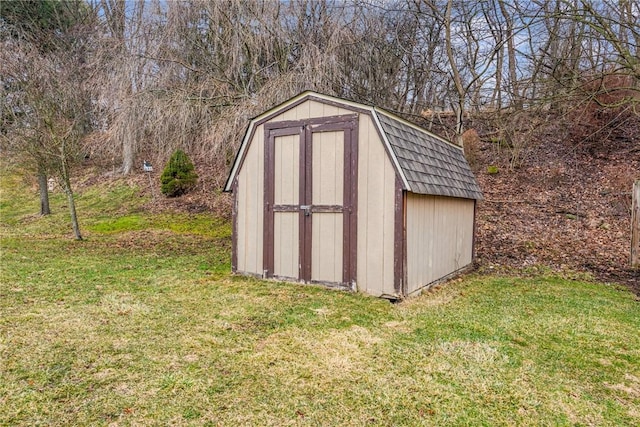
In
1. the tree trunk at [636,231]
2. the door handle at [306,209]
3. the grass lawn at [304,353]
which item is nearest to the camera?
the grass lawn at [304,353]

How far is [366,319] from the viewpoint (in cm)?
382

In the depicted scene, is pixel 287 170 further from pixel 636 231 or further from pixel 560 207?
pixel 560 207

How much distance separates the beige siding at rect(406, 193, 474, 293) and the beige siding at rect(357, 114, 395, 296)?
265 mm

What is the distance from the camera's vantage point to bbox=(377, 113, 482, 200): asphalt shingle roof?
461 centimetres

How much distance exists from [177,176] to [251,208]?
311 inches

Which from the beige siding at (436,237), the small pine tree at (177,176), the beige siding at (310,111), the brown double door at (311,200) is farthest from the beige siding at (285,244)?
the small pine tree at (177,176)

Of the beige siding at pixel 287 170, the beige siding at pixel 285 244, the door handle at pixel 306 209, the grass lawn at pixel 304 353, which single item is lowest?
the grass lawn at pixel 304 353

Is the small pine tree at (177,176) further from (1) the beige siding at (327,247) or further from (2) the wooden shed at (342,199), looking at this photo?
(1) the beige siding at (327,247)

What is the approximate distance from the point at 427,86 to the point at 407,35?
170 cm

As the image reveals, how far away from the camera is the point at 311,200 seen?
507 centimetres

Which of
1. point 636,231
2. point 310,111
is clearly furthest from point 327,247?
point 636,231

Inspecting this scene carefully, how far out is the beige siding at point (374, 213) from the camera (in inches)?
179

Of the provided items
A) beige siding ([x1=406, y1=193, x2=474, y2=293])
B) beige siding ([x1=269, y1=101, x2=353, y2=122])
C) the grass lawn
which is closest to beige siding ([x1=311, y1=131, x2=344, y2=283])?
beige siding ([x1=269, y1=101, x2=353, y2=122])

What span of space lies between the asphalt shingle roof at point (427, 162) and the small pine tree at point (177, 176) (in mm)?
8869
